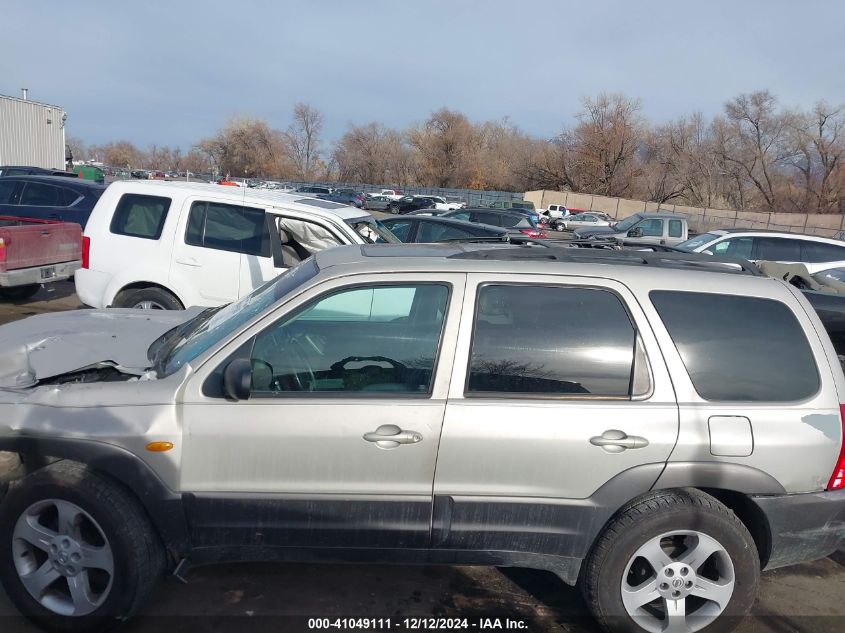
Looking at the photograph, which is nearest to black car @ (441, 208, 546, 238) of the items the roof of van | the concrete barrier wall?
the roof of van

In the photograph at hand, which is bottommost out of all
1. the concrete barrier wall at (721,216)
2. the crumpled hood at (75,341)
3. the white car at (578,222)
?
the crumpled hood at (75,341)

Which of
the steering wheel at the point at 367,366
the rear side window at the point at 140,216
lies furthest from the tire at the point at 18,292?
the steering wheel at the point at 367,366

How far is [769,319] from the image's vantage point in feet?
9.85

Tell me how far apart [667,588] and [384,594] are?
54.0 inches

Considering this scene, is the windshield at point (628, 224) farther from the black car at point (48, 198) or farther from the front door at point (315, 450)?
the front door at point (315, 450)

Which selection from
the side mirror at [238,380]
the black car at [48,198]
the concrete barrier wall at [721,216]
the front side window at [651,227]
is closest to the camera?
the side mirror at [238,380]

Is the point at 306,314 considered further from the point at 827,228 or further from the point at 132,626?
the point at 827,228

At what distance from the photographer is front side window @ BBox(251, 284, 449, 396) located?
2.93 metres

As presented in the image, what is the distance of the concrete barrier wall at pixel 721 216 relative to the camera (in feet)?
152

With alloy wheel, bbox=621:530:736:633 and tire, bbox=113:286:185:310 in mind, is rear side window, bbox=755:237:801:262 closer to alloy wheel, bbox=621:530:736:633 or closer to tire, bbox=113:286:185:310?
tire, bbox=113:286:185:310

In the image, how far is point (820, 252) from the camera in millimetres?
11680

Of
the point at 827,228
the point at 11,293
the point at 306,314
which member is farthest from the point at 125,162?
the point at 306,314

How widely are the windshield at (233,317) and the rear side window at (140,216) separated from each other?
3.59 m

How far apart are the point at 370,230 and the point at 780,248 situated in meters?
8.13
